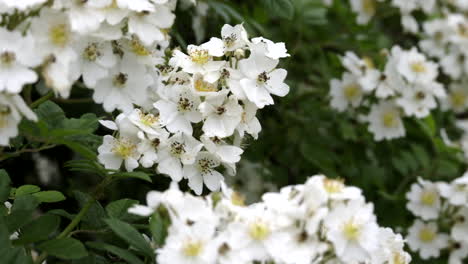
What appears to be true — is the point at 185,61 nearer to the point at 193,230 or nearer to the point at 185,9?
the point at 193,230

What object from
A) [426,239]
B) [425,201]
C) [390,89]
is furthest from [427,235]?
[390,89]

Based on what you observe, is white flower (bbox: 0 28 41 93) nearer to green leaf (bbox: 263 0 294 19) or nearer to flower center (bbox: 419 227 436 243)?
green leaf (bbox: 263 0 294 19)

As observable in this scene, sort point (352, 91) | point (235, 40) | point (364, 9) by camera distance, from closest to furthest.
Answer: point (235, 40) < point (352, 91) < point (364, 9)

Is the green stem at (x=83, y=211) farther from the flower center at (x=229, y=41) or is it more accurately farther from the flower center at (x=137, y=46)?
the flower center at (x=229, y=41)

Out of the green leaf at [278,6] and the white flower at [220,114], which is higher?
the green leaf at [278,6]

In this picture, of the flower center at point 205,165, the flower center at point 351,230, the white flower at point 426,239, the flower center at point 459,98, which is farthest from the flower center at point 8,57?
the flower center at point 459,98

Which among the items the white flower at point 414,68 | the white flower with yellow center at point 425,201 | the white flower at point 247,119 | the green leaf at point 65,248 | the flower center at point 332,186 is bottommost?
the white flower with yellow center at point 425,201

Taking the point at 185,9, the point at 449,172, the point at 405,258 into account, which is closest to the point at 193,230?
the point at 405,258

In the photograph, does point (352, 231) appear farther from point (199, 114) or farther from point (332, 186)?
point (199, 114)

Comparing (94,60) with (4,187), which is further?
(4,187)
